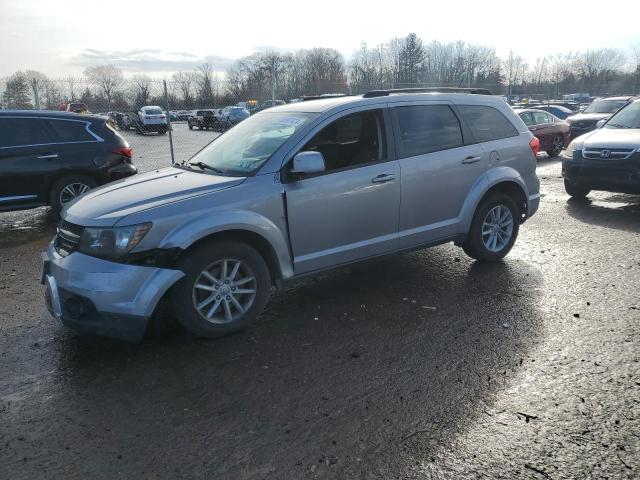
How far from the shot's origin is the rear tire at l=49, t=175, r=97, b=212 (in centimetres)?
822

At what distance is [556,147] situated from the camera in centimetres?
1703

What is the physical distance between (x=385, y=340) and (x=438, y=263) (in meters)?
2.20

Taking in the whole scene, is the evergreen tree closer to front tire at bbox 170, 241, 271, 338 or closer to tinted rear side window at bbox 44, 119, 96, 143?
tinted rear side window at bbox 44, 119, 96, 143

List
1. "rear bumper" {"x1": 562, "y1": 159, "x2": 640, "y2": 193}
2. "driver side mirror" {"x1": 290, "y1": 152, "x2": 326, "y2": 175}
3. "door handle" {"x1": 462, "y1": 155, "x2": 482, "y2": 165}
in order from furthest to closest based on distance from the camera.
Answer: "rear bumper" {"x1": 562, "y1": 159, "x2": 640, "y2": 193}, "door handle" {"x1": 462, "y1": 155, "x2": 482, "y2": 165}, "driver side mirror" {"x1": 290, "y1": 152, "x2": 326, "y2": 175}

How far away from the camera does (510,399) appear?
325 centimetres

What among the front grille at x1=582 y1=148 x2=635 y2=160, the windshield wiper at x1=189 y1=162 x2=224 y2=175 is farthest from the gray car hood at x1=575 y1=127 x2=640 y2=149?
the windshield wiper at x1=189 y1=162 x2=224 y2=175

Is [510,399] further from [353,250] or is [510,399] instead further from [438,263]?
[438,263]

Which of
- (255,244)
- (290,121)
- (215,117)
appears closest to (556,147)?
(290,121)

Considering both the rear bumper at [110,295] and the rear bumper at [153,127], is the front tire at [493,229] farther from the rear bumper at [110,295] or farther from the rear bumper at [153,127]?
the rear bumper at [153,127]

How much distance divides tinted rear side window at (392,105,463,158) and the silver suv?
0.01m

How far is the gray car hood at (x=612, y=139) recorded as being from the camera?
8.36 m

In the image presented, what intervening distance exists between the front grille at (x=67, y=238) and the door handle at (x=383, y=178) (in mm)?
2459

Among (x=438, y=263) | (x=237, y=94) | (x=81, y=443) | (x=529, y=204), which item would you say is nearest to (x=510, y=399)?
(x=81, y=443)

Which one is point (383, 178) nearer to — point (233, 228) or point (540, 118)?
point (233, 228)
